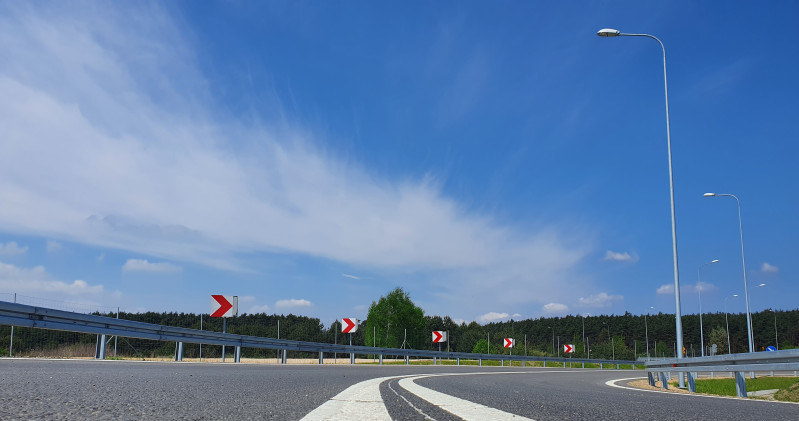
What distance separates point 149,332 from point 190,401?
1203cm

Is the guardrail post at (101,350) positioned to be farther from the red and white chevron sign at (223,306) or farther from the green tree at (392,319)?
the green tree at (392,319)

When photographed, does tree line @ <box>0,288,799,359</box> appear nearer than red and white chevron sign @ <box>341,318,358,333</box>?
No

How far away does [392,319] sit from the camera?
9150cm

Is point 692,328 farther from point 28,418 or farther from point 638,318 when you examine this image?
point 28,418

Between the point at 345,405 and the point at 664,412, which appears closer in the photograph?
the point at 345,405

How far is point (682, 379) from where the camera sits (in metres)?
13.8

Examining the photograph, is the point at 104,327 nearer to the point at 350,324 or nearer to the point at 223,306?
the point at 223,306

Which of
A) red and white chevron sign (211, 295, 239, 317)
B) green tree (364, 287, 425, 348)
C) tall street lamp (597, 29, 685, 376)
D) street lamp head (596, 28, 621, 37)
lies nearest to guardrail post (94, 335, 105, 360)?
red and white chevron sign (211, 295, 239, 317)

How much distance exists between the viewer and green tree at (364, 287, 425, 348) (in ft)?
296

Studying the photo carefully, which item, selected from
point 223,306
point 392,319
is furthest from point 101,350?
point 392,319

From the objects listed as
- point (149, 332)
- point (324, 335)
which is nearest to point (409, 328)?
point (324, 335)

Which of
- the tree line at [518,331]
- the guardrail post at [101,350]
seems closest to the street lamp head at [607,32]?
the guardrail post at [101,350]

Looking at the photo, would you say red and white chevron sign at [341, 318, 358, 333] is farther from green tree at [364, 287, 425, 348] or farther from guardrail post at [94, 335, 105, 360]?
green tree at [364, 287, 425, 348]

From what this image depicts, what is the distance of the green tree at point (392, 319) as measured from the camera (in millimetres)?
90312
